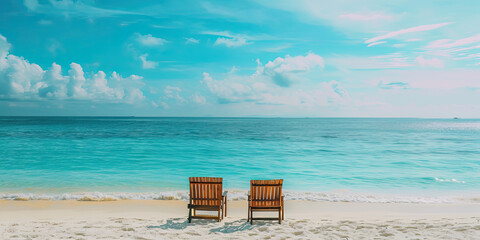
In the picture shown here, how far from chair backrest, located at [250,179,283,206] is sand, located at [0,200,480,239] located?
1.74 feet

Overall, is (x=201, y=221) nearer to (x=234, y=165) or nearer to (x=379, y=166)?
(x=234, y=165)

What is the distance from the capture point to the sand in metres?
6.66

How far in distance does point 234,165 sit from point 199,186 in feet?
39.8

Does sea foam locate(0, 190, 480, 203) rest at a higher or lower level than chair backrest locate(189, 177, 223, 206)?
lower

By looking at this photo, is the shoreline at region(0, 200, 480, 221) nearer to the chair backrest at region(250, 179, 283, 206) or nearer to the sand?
the sand

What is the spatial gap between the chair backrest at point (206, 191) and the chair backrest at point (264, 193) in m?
0.84

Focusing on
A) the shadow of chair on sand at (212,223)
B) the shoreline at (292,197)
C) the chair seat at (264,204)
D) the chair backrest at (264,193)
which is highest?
the chair backrest at (264,193)

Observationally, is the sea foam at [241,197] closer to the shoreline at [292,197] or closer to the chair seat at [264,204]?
the shoreline at [292,197]

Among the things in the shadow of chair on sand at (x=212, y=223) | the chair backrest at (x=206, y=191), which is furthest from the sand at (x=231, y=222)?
the chair backrest at (x=206, y=191)

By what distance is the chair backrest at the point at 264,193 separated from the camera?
7.62 meters

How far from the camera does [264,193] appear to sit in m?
7.67

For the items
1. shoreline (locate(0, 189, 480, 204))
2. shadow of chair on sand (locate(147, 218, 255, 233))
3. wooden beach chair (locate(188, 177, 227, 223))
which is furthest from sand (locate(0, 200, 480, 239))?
shoreline (locate(0, 189, 480, 204))

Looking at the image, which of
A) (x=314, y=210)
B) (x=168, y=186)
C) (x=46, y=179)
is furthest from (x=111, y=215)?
(x=46, y=179)

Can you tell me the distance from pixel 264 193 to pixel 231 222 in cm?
113
